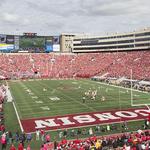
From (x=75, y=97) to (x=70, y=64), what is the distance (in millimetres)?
49229

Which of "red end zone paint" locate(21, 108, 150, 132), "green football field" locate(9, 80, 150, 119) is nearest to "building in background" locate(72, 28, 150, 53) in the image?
"green football field" locate(9, 80, 150, 119)

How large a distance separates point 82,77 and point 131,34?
26.1m

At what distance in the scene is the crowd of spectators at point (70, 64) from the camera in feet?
242

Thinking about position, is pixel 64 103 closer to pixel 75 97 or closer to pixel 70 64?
pixel 75 97

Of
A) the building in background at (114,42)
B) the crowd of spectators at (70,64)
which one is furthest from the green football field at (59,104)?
the building in background at (114,42)

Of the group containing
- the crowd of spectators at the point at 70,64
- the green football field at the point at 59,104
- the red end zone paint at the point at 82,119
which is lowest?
the red end zone paint at the point at 82,119

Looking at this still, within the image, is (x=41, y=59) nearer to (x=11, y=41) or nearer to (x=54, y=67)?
(x=54, y=67)

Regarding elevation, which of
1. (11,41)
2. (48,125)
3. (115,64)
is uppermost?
(11,41)

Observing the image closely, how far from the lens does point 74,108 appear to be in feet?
112

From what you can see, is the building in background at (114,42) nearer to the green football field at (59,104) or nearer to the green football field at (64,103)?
the green football field at (64,103)

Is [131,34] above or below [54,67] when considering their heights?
above

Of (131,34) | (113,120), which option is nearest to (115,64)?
(131,34)

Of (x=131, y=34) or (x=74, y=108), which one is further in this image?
(x=131, y=34)

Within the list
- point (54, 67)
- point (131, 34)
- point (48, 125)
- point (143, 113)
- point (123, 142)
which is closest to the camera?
point (123, 142)
